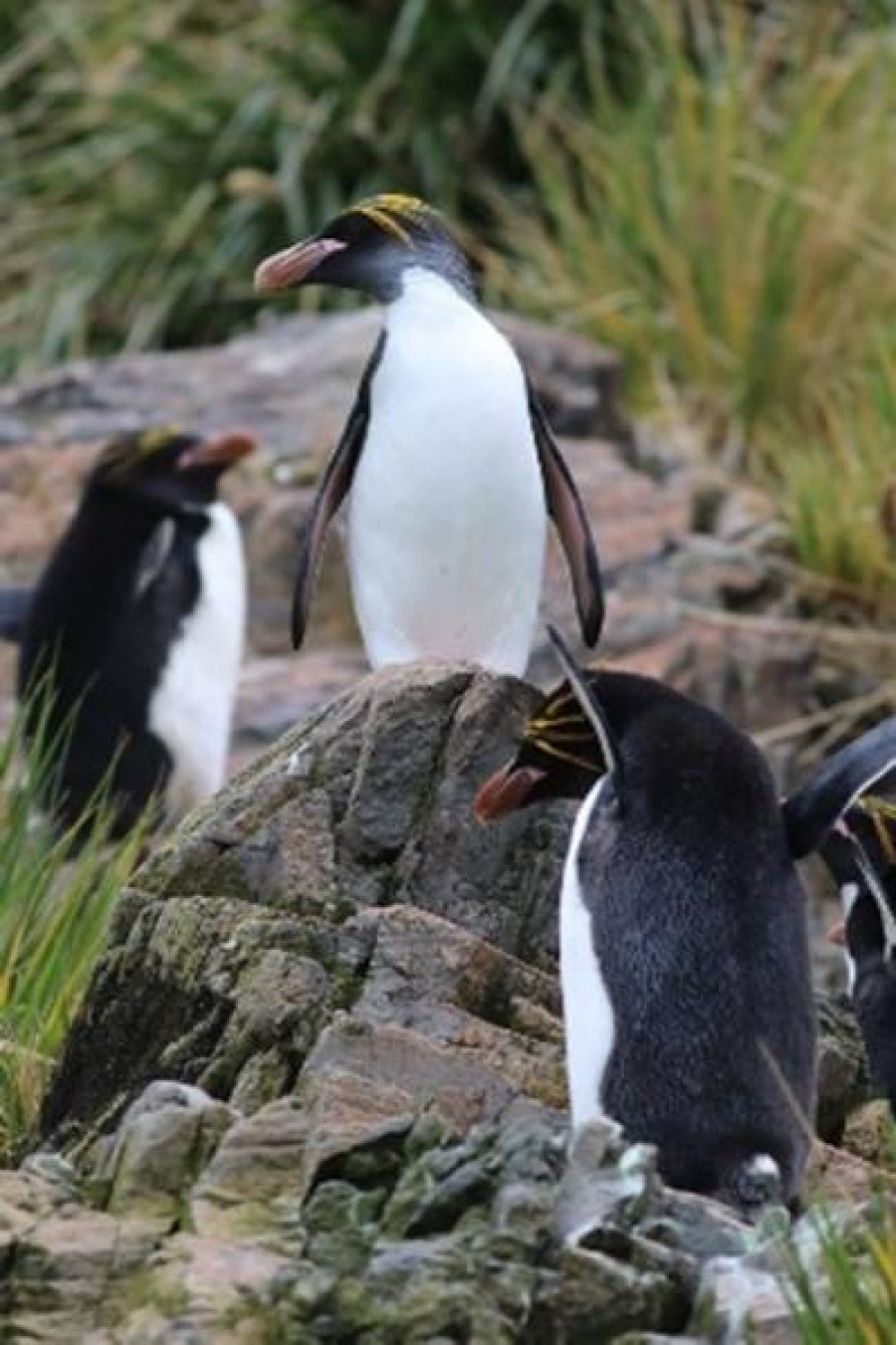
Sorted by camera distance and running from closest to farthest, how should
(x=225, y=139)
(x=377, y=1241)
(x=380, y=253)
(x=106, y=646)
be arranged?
(x=377, y=1241), (x=380, y=253), (x=106, y=646), (x=225, y=139)

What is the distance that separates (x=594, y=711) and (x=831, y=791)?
1.24 feet

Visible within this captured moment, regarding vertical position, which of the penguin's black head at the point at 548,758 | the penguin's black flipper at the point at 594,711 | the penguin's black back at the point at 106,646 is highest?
the penguin's black flipper at the point at 594,711

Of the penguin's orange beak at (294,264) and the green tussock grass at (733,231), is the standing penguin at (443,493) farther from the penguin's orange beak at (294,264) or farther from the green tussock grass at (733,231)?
the green tussock grass at (733,231)

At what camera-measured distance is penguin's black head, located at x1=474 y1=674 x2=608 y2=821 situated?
263 inches

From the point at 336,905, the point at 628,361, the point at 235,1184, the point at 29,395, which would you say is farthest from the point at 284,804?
A: the point at 628,361

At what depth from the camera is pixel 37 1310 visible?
553 cm

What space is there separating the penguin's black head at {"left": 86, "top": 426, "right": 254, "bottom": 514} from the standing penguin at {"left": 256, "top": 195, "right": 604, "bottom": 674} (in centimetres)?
315

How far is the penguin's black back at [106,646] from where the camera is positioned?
11.2 meters

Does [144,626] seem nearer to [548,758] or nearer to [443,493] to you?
[443,493]

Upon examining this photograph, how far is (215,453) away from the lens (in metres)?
11.7

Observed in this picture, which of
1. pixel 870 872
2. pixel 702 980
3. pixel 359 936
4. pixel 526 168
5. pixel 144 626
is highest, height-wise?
pixel 702 980

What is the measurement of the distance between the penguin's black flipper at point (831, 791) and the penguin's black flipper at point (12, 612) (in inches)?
235

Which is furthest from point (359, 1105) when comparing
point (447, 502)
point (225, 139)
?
point (225, 139)

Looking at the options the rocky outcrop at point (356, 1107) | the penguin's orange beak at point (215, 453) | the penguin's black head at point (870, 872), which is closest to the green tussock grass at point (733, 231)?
the penguin's orange beak at point (215, 453)
